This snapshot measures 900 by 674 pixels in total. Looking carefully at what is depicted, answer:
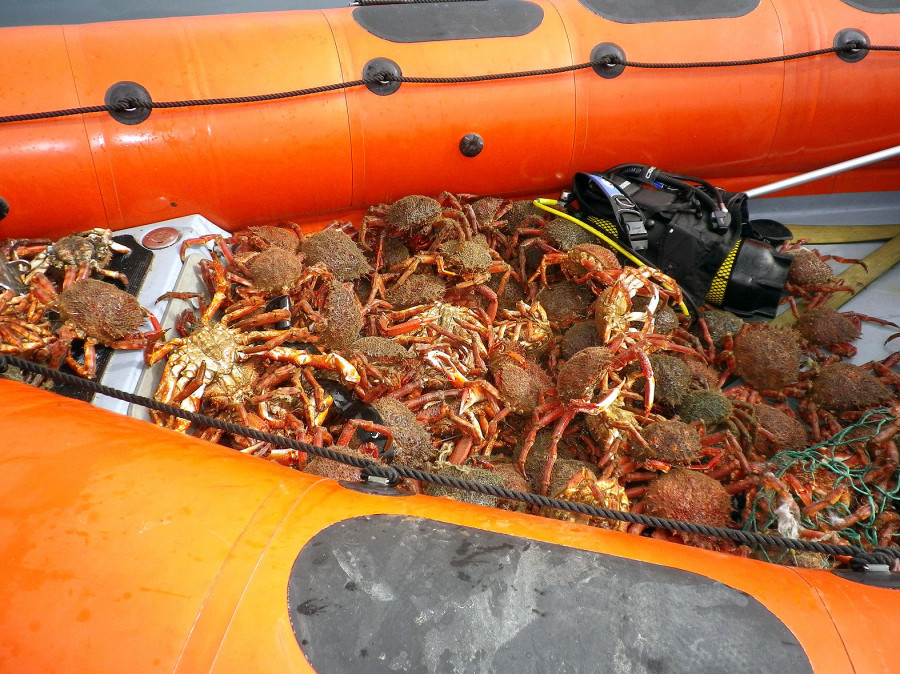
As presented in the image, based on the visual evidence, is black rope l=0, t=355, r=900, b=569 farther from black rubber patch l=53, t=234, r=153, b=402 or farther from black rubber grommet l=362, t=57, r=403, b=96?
black rubber grommet l=362, t=57, r=403, b=96

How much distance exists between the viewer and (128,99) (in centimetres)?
229

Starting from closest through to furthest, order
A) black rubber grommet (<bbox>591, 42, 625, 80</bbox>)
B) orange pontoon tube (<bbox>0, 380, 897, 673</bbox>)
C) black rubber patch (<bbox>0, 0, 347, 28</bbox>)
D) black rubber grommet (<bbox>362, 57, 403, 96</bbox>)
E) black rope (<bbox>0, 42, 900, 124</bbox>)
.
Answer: orange pontoon tube (<bbox>0, 380, 897, 673</bbox>), black rope (<bbox>0, 42, 900, 124</bbox>), black rubber grommet (<bbox>362, 57, 403, 96</bbox>), black rubber grommet (<bbox>591, 42, 625, 80</bbox>), black rubber patch (<bbox>0, 0, 347, 28</bbox>)

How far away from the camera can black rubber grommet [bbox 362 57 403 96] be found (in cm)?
255

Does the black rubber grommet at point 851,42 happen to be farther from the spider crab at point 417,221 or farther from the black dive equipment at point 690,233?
the spider crab at point 417,221

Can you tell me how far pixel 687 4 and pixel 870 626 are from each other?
261 centimetres

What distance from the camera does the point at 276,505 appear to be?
1.30 metres

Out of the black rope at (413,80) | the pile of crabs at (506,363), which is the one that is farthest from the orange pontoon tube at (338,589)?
the black rope at (413,80)

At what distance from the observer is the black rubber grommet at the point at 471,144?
8.91 ft

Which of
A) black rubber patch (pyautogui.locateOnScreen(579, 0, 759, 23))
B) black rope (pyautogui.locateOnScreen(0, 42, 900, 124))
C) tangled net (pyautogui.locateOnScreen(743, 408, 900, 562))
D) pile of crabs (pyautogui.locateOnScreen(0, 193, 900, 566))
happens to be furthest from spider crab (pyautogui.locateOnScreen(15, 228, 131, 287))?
tangled net (pyautogui.locateOnScreen(743, 408, 900, 562))

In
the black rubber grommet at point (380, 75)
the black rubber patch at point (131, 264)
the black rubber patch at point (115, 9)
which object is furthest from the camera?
the black rubber patch at point (115, 9)

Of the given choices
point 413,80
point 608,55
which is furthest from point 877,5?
point 413,80

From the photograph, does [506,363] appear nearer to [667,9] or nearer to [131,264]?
[131,264]

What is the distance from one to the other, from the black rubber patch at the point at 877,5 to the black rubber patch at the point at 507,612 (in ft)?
9.30

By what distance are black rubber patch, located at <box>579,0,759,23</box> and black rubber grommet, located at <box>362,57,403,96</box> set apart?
961 mm
